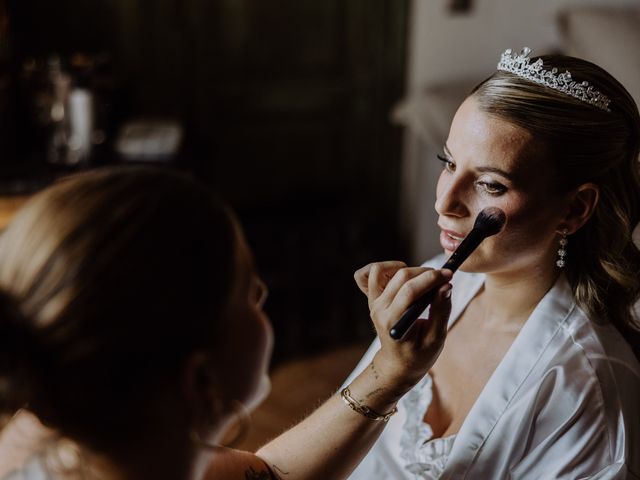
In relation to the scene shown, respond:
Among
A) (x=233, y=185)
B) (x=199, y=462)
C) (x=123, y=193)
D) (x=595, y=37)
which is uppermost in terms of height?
(x=123, y=193)

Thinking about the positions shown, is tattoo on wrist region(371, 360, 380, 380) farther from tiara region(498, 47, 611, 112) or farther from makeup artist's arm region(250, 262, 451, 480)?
tiara region(498, 47, 611, 112)

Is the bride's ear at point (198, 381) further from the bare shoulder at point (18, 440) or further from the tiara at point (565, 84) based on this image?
the tiara at point (565, 84)

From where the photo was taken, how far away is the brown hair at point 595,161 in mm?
1025

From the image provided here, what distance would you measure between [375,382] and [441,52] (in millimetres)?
2607

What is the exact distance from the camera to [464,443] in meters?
1.05

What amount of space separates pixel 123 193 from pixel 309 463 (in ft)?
1.77

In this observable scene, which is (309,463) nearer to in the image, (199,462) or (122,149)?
(199,462)

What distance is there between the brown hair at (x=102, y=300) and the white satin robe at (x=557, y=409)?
525 mm

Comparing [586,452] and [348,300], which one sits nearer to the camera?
[586,452]

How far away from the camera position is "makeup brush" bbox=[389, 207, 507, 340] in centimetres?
89

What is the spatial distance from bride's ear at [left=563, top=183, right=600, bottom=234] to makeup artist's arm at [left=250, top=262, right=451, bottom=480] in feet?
0.93

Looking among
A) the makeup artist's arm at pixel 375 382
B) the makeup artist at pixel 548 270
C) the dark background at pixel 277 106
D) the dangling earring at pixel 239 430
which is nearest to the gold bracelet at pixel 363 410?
the makeup artist's arm at pixel 375 382

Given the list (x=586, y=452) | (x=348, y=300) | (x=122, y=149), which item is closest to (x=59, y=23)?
(x=122, y=149)

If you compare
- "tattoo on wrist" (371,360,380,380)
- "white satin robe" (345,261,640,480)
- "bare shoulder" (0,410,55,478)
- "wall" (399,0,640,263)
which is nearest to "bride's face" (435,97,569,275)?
"white satin robe" (345,261,640,480)
